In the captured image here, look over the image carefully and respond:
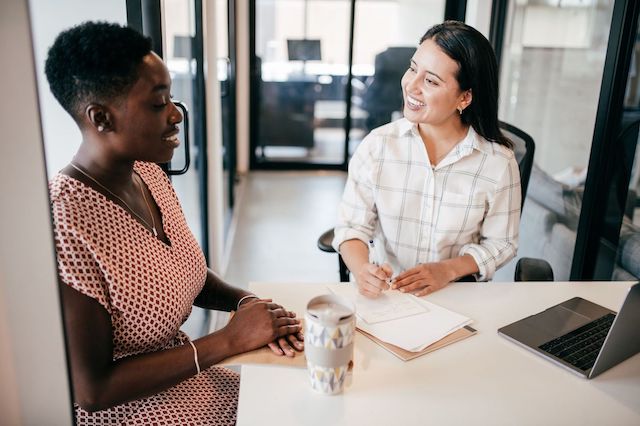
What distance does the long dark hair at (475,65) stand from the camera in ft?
5.12

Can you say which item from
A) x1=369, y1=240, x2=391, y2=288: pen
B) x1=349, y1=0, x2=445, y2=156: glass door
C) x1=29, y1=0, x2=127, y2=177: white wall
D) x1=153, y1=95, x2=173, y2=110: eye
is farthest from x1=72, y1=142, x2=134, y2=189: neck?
x1=349, y1=0, x2=445, y2=156: glass door

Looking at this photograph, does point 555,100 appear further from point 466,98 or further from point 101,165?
point 101,165

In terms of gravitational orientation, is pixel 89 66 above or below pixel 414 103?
above

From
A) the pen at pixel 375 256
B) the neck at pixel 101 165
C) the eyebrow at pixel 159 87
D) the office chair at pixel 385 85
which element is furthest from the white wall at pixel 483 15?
the neck at pixel 101 165

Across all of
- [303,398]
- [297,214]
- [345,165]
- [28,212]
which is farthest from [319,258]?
[28,212]

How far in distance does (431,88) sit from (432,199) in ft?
1.06

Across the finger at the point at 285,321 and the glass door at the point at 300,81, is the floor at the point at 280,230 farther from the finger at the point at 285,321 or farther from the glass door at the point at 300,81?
the finger at the point at 285,321

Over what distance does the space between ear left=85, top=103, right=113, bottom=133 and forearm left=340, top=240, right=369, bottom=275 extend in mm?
777

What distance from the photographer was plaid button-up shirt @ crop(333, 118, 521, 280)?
5.41 feet

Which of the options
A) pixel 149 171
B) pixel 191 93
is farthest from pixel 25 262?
pixel 191 93

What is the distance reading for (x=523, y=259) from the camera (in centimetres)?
168

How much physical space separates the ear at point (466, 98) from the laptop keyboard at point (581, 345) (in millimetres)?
693

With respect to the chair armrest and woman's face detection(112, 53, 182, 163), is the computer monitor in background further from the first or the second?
woman's face detection(112, 53, 182, 163)

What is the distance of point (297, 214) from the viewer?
4.52 metres
